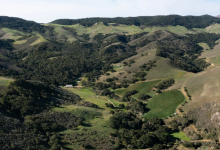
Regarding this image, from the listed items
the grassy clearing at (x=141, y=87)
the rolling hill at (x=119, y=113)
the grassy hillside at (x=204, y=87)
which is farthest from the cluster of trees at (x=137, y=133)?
the grassy clearing at (x=141, y=87)

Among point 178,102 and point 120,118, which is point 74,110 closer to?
point 120,118

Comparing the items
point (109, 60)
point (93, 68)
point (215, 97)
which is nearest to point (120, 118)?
point (215, 97)

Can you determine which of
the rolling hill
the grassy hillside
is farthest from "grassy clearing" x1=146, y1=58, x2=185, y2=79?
the grassy hillside

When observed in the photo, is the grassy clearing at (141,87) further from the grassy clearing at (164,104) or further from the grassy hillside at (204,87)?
the grassy hillside at (204,87)

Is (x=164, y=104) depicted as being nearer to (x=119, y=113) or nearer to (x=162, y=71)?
(x=119, y=113)

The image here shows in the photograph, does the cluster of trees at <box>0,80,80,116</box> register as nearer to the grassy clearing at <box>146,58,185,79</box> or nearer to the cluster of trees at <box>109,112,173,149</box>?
the cluster of trees at <box>109,112,173,149</box>

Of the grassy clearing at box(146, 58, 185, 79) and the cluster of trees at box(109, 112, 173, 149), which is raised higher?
the grassy clearing at box(146, 58, 185, 79)

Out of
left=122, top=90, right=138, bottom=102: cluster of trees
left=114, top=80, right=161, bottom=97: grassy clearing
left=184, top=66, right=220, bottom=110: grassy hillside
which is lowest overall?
left=122, top=90, right=138, bottom=102: cluster of trees

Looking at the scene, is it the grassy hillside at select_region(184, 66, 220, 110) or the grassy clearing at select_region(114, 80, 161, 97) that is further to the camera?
the grassy clearing at select_region(114, 80, 161, 97)
